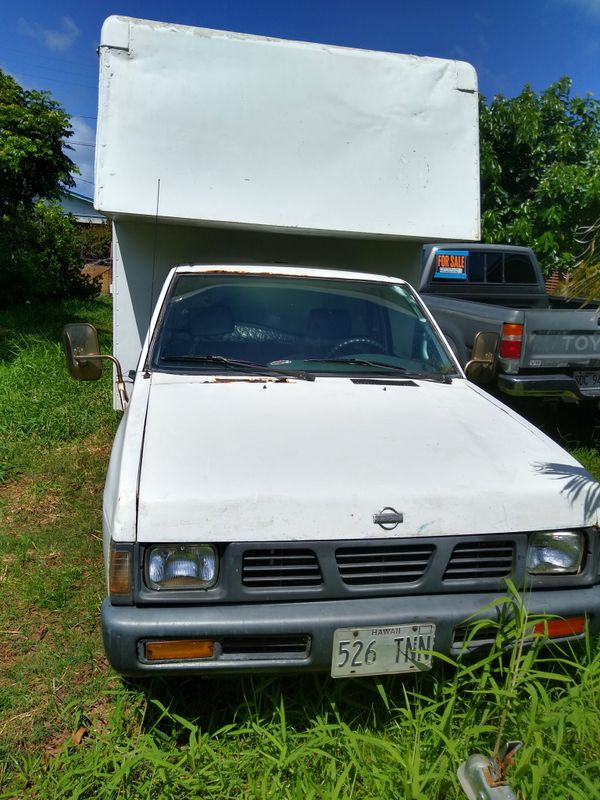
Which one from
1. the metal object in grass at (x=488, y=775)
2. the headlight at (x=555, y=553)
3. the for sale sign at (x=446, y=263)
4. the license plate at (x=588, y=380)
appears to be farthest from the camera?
the for sale sign at (x=446, y=263)

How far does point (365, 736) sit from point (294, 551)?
682 mm

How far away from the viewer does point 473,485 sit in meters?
2.48

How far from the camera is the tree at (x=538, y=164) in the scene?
9.95 metres

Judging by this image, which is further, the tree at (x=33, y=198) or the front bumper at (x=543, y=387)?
the tree at (x=33, y=198)

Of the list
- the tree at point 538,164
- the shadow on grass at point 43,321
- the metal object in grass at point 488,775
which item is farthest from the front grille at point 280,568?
the tree at point 538,164

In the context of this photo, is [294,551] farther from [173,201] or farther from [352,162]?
[352,162]

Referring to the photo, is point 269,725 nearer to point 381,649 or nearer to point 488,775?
point 381,649

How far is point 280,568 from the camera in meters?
2.33

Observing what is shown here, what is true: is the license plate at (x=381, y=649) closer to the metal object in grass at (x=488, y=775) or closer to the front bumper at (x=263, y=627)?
the front bumper at (x=263, y=627)

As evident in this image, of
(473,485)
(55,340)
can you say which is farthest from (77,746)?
(55,340)

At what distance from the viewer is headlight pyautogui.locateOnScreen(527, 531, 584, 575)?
250cm

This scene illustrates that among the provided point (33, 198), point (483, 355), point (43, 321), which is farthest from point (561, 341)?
point (33, 198)

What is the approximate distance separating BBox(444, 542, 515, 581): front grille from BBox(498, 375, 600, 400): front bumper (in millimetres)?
3412

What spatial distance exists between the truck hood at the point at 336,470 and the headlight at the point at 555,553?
0.06 m
